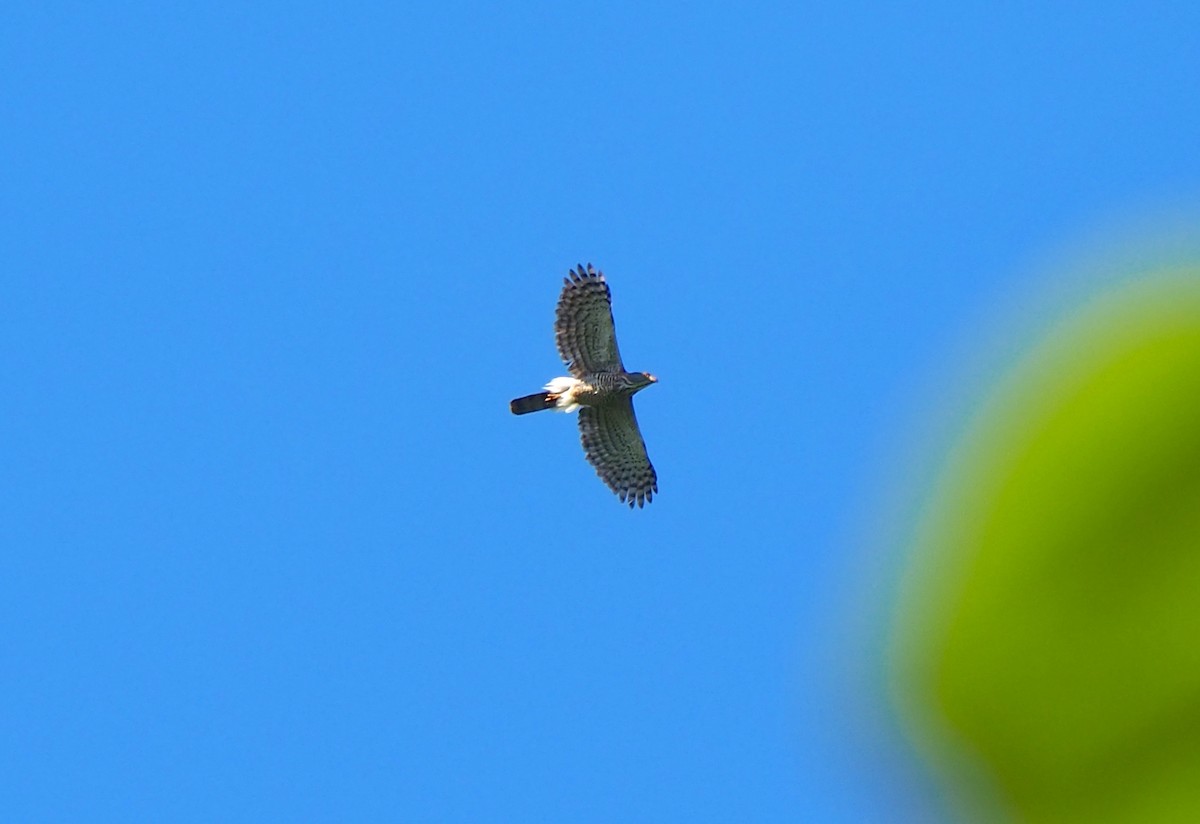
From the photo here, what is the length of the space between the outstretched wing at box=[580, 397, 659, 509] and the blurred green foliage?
2428 centimetres

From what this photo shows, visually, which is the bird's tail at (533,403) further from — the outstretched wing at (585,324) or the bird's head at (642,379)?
the bird's head at (642,379)

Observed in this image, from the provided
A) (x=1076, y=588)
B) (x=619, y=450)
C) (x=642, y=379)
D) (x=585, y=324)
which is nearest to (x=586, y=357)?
(x=585, y=324)

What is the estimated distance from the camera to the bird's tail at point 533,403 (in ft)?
80.3

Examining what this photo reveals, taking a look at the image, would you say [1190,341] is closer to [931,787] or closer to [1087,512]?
[1087,512]

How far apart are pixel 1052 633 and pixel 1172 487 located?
0.19 m

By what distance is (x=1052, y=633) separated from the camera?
81 centimetres

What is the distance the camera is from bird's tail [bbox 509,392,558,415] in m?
24.5

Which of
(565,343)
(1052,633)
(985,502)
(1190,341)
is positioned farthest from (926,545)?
(565,343)

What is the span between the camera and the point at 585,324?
2448 centimetres

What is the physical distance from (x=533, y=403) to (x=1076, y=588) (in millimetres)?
23915

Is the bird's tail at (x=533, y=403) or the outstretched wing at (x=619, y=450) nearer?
the bird's tail at (x=533, y=403)

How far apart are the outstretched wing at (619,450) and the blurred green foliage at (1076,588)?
2428 centimetres

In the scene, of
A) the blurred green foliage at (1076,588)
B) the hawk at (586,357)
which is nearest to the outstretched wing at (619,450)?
the hawk at (586,357)

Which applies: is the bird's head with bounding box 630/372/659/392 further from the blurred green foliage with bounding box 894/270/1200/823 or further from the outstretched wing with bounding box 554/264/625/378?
the blurred green foliage with bounding box 894/270/1200/823
